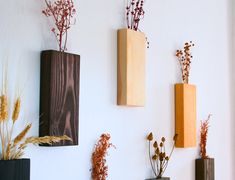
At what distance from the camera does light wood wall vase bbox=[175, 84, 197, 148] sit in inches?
129

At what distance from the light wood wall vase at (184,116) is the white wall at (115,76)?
6 cm

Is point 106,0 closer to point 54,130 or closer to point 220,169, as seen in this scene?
point 54,130

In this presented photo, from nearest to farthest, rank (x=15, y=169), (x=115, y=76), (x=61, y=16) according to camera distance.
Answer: (x=15, y=169) → (x=61, y=16) → (x=115, y=76)

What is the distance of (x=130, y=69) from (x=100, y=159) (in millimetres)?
596

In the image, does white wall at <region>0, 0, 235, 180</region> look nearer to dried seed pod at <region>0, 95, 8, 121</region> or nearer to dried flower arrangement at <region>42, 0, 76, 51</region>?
dried flower arrangement at <region>42, 0, 76, 51</region>

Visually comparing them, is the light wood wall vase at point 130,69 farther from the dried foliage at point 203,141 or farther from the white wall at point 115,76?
the dried foliage at point 203,141

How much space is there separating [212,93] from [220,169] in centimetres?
70

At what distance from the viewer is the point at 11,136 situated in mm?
2049

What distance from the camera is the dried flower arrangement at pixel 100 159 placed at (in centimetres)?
250

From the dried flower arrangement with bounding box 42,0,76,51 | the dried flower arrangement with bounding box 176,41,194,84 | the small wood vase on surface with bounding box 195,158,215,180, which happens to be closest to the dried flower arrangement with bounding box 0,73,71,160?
the dried flower arrangement with bounding box 42,0,76,51

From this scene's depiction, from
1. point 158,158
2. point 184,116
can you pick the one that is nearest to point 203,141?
point 184,116

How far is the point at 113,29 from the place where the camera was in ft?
8.93

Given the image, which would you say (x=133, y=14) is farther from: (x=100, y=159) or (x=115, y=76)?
(x=100, y=159)

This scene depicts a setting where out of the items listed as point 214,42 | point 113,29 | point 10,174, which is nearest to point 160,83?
point 113,29
